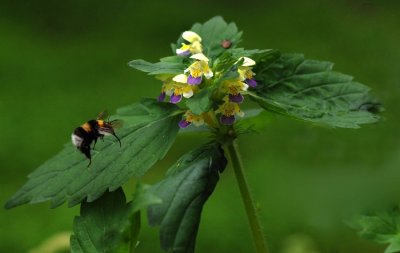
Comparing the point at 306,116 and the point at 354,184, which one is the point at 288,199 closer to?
the point at 354,184

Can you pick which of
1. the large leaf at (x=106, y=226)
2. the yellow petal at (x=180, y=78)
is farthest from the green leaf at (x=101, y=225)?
the yellow petal at (x=180, y=78)

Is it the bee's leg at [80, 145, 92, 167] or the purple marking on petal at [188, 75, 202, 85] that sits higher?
the purple marking on petal at [188, 75, 202, 85]

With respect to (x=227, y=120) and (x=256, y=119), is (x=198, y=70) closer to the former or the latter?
(x=227, y=120)

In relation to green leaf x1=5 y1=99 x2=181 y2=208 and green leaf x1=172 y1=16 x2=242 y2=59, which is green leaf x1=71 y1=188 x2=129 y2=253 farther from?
green leaf x1=172 y1=16 x2=242 y2=59


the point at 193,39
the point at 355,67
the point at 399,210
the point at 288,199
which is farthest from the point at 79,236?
the point at 355,67

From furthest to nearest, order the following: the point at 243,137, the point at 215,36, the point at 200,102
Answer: the point at 243,137
the point at 215,36
the point at 200,102

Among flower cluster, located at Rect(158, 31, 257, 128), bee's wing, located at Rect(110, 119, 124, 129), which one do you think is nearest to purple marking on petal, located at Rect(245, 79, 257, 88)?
flower cluster, located at Rect(158, 31, 257, 128)

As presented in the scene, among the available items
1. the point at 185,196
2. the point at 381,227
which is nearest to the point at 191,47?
the point at 185,196

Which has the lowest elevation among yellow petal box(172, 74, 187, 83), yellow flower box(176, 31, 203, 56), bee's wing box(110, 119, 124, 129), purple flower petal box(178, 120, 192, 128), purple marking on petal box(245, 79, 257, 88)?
purple flower petal box(178, 120, 192, 128)
